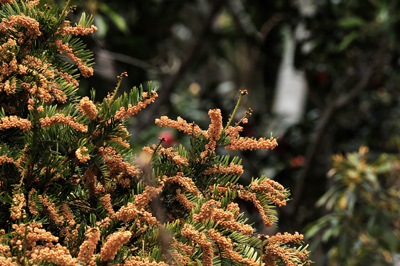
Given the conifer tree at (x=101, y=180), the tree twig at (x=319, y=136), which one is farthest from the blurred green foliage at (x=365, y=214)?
the conifer tree at (x=101, y=180)

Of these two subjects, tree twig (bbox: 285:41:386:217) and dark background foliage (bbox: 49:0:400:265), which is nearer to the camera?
tree twig (bbox: 285:41:386:217)

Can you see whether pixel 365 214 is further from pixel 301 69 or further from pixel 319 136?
pixel 301 69

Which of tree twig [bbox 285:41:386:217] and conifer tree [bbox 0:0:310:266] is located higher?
tree twig [bbox 285:41:386:217]

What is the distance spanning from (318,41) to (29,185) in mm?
2850

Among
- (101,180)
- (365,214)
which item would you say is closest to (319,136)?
(365,214)

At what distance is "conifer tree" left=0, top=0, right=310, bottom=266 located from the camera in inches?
17.9

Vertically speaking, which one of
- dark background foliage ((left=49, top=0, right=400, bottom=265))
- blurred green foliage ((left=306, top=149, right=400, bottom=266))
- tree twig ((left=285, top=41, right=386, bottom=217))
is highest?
dark background foliage ((left=49, top=0, right=400, bottom=265))

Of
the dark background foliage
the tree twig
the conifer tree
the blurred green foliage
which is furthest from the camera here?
the dark background foliage

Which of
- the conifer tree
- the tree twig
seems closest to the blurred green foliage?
the tree twig

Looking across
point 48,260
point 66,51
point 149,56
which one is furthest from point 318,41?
point 48,260

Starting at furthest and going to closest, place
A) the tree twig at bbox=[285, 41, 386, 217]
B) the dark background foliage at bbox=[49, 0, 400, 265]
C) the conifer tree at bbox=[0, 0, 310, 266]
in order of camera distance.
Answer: the dark background foliage at bbox=[49, 0, 400, 265], the tree twig at bbox=[285, 41, 386, 217], the conifer tree at bbox=[0, 0, 310, 266]

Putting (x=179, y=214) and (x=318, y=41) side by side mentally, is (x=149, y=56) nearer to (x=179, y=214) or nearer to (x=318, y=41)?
A: (x=318, y=41)

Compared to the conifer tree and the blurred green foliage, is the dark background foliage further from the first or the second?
the conifer tree

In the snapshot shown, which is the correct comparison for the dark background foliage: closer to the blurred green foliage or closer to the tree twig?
the tree twig
